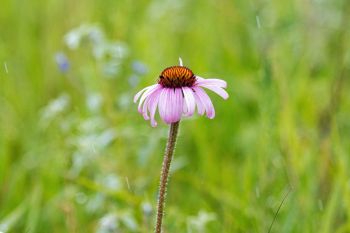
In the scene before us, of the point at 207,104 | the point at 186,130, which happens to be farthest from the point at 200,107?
the point at 186,130

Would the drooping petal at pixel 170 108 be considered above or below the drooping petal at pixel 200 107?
below

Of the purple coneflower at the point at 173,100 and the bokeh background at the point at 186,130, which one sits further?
the bokeh background at the point at 186,130

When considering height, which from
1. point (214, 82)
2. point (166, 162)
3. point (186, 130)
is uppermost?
point (186, 130)

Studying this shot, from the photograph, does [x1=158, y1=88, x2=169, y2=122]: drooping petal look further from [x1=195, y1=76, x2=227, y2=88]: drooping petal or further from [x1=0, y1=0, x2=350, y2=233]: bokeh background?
[x1=0, y1=0, x2=350, y2=233]: bokeh background

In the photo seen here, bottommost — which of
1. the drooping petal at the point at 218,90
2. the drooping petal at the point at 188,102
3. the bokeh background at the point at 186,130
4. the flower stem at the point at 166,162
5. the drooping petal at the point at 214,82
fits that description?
the flower stem at the point at 166,162

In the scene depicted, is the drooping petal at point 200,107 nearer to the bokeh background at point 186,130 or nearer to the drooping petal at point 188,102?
the drooping petal at point 188,102

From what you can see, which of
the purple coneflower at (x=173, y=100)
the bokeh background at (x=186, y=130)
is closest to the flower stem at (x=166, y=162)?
the purple coneflower at (x=173, y=100)

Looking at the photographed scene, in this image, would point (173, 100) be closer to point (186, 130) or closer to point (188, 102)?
point (188, 102)
